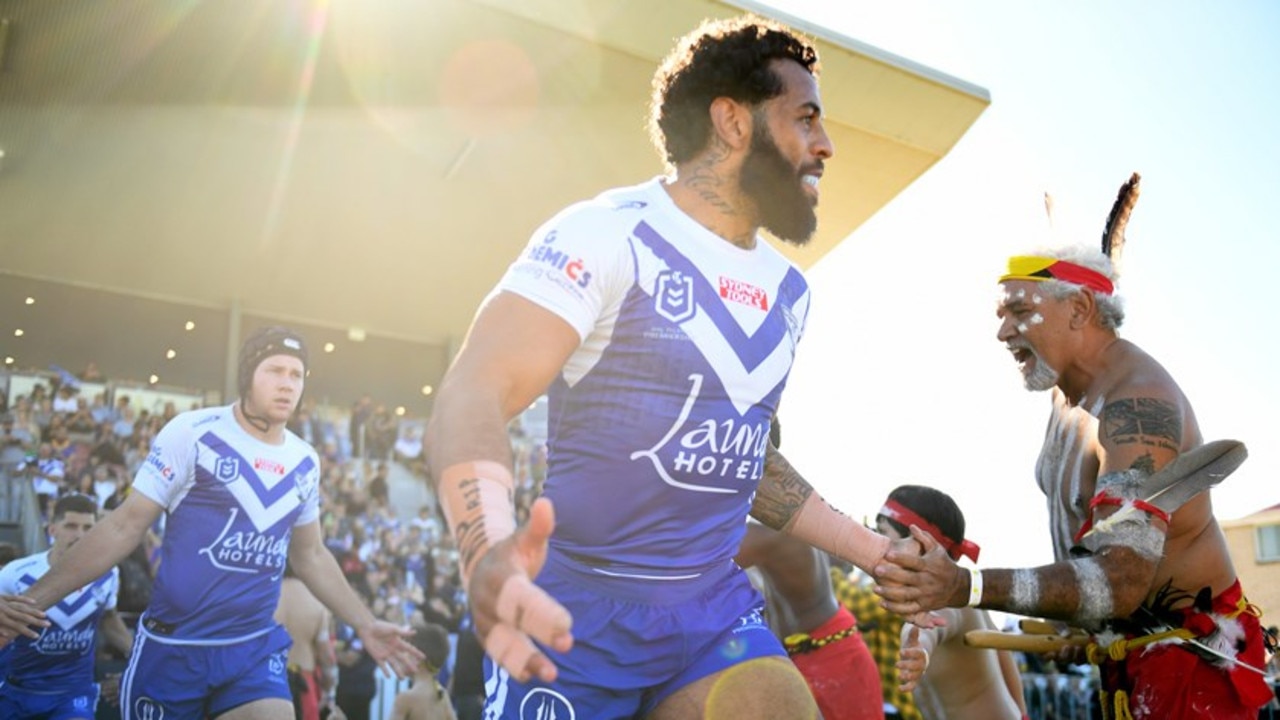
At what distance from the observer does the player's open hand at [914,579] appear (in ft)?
10.8

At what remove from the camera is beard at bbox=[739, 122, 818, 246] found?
11.1ft

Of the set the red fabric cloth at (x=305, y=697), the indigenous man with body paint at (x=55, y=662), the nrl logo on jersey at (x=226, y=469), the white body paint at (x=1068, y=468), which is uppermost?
the white body paint at (x=1068, y=468)

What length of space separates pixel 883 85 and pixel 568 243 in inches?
509

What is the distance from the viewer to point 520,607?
1898 mm

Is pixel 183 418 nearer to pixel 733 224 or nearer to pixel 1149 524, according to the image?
pixel 733 224

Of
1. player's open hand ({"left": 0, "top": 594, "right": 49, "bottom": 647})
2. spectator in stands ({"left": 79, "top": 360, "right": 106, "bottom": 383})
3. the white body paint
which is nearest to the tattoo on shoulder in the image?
the white body paint

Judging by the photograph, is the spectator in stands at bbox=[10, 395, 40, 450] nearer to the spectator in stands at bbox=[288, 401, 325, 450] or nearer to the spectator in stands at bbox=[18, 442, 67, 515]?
the spectator in stands at bbox=[18, 442, 67, 515]

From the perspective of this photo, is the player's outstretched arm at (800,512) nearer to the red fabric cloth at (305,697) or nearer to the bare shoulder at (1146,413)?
the bare shoulder at (1146,413)

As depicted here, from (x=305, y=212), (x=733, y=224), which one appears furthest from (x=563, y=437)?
(x=305, y=212)

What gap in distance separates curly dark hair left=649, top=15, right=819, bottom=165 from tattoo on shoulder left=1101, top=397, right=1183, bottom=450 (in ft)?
5.41

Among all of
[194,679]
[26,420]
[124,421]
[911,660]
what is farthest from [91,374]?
[911,660]

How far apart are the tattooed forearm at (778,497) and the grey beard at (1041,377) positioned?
1.48 metres

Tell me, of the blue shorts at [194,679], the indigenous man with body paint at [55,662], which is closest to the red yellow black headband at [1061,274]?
the blue shorts at [194,679]

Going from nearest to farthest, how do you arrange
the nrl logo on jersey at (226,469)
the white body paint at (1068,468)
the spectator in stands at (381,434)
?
the white body paint at (1068,468) → the nrl logo on jersey at (226,469) → the spectator in stands at (381,434)
